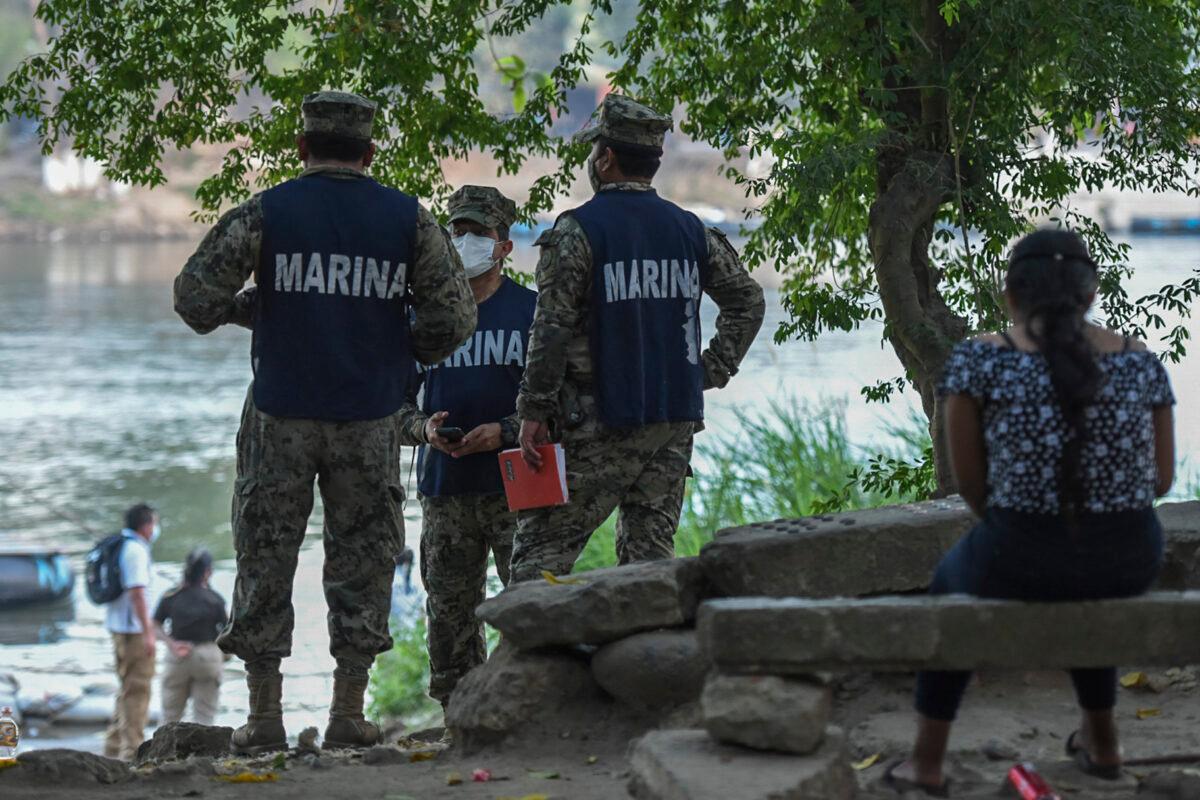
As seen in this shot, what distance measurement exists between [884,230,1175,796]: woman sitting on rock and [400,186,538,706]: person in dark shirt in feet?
6.90

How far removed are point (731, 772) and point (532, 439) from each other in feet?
5.45

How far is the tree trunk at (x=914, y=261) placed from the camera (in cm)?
684

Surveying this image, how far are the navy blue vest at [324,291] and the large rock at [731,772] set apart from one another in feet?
4.78

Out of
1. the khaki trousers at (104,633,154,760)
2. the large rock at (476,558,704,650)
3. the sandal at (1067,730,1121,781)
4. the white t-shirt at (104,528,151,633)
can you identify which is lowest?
the khaki trousers at (104,633,154,760)

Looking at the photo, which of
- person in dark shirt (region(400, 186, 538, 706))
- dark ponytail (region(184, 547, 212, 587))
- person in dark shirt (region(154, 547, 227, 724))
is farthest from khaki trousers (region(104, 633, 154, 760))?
person in dark shirt (region(400, 186, 538, 706))

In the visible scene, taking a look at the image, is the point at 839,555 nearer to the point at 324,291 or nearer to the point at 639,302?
the point at 639,302

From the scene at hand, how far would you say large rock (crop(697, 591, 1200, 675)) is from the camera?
356 cm

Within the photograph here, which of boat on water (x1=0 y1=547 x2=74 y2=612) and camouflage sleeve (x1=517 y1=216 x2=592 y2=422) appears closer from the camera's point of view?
camouflage sleeve (x1=517 y1=216 x2=592 y2=422)

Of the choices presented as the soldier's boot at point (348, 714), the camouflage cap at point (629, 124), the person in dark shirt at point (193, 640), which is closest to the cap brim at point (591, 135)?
the camouflage cap at point (629, 124)

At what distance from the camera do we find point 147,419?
34.2 m

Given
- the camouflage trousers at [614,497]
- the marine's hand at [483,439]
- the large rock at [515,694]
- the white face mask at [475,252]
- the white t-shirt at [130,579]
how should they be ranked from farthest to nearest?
the white t-shirt at [130,579] → the white face mask at [475,252] → the marine's hand at [483,439] → the camouflage trousers at [614,497] → the large rock at [515,694]

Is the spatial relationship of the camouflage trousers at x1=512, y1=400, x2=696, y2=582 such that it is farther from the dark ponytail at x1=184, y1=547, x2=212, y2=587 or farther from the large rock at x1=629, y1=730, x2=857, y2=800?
Answer: the dark ponytail at x1=184, y1=547, x2=212, y2=587

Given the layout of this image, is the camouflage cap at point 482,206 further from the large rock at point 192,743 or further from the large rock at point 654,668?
the large rock at point 192,743

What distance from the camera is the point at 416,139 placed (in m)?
7.70
